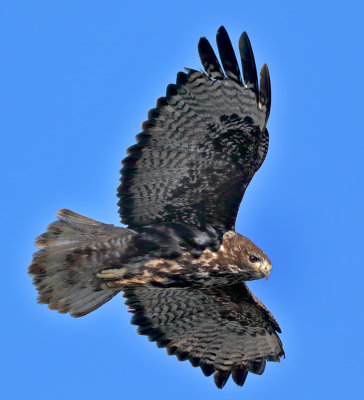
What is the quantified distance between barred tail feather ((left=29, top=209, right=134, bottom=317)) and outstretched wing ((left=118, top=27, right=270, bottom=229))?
361 mm

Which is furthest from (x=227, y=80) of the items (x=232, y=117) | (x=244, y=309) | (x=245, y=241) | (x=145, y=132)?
(x=244, y=309)

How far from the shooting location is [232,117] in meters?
10.6

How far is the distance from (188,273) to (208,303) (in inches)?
62.3

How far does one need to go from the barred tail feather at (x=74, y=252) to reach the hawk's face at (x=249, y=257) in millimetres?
1217

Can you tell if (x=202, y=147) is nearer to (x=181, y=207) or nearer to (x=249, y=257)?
(x=181, y=207)

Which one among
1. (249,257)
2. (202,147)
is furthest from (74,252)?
(249,257)

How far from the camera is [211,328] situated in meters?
12.2

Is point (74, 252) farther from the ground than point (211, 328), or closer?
farther from the ground

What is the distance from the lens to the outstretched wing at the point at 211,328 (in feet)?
39.3

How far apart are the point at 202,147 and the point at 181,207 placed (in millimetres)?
808

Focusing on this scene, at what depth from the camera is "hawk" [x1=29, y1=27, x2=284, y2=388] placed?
10453mm

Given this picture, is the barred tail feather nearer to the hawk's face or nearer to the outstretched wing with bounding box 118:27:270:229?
the outstretched wing with bounding box 118:27:270:229

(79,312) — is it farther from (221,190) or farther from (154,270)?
(221,190)

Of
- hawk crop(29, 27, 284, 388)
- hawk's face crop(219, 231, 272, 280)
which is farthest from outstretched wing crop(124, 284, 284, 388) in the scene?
hawk's face crop(219, 231, 272, 280)
